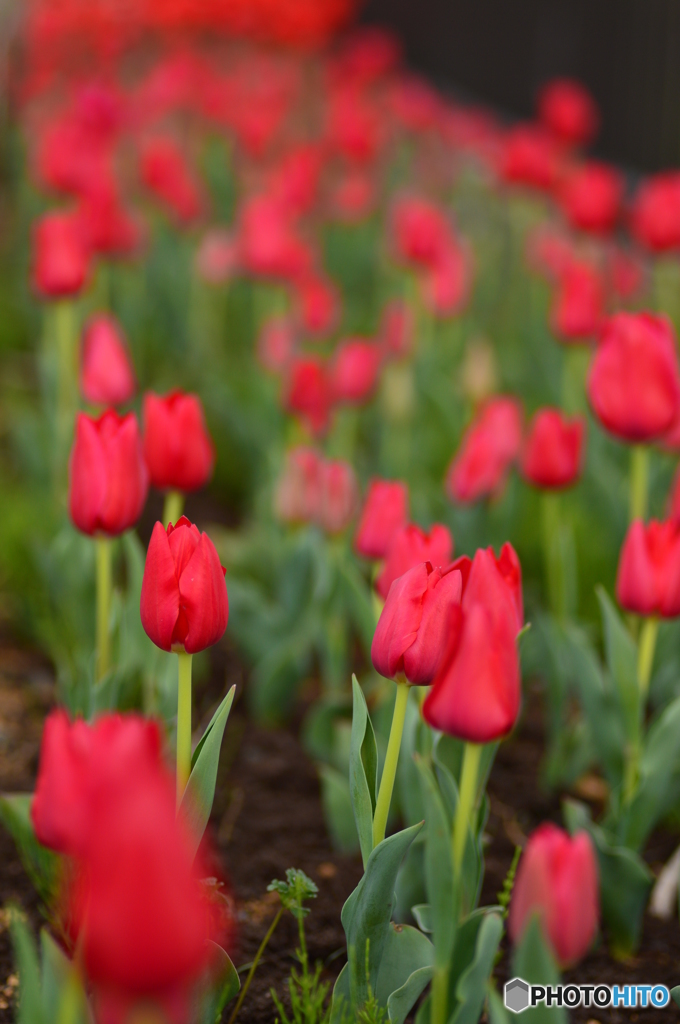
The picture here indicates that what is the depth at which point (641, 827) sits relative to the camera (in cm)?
139

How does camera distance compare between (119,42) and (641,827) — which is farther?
(119,42)

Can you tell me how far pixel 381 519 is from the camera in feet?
4.79

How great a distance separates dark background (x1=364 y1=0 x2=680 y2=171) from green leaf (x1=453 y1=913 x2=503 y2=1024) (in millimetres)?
4478

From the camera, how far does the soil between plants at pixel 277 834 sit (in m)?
1.33

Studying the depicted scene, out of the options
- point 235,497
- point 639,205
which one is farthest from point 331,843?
point 639,205

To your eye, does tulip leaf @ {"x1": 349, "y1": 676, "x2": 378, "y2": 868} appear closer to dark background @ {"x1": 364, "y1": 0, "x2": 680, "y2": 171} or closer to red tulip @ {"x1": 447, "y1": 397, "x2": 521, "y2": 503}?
red tulip @ {"x1": 447, "y1": 397, "x2": 521, "y2": 503}

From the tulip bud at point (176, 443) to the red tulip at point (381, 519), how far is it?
23 centimetres

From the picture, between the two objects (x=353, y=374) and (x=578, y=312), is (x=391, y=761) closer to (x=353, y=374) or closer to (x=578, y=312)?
(x=353, y=374)

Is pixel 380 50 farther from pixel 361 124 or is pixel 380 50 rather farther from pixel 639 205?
pixel 639 205

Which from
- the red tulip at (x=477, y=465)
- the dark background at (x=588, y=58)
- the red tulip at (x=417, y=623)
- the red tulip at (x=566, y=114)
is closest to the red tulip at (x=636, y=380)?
the red tulip at (x=477, y=465)

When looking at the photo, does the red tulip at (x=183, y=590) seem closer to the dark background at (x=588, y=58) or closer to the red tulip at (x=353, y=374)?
the red tulip at (x=353, y=374)

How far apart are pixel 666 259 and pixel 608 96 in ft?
9.38

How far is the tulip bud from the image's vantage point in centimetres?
137

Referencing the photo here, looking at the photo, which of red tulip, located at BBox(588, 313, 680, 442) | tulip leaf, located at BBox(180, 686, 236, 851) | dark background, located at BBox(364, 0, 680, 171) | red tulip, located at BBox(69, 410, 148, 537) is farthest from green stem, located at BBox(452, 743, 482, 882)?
dark background, located at BBox(364, 0, 680, 171)
